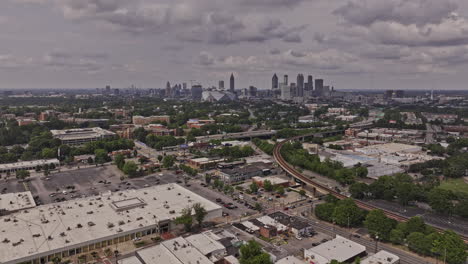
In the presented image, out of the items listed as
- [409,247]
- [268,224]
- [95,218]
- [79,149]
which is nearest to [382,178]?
[409,247]

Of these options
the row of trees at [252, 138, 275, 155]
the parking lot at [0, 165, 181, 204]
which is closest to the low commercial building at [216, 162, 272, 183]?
the parking lot at [0, 165, 181, 204]

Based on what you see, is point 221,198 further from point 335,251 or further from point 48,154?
point 48,154

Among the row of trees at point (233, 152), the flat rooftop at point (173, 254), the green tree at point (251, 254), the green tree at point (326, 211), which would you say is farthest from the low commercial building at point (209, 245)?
the row of trees at point (233, 152)

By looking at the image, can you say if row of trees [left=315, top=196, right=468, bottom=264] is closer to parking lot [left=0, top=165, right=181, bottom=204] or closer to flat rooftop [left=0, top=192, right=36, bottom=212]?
parking lot [left=0, top=165, right=181, bottom=204]

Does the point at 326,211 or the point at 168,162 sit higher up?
the point at 168,162

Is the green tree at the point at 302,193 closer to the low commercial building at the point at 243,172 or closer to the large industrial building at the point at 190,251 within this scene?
the low commercial building at the point at 243,172

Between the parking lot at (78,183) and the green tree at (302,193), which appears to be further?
the parking lot at (78,183)


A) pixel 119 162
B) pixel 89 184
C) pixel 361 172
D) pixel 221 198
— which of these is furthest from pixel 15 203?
pixel 361 172
